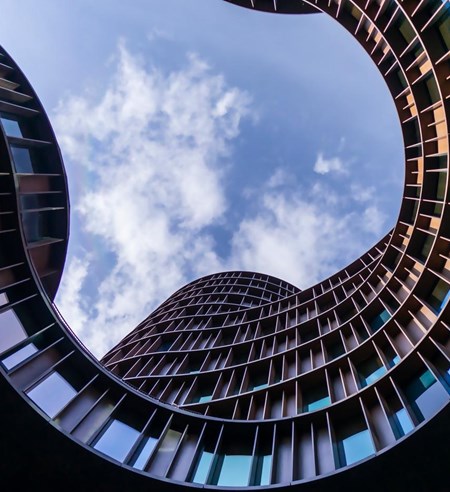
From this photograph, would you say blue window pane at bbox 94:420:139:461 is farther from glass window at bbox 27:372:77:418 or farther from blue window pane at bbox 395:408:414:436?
blue window pane at bbox 395:408:414:436

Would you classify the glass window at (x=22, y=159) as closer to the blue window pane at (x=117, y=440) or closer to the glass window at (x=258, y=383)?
the blue window pane at (x=117, y=440)

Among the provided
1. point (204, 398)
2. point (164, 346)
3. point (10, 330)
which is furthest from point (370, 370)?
point (164, 346)

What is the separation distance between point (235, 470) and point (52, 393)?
8.80 meters

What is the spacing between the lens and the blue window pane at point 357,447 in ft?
46.7

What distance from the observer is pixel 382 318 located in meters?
23.1

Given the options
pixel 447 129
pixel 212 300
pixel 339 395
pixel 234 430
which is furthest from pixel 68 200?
pixel 212 300

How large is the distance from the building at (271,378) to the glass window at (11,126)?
104 millimetres

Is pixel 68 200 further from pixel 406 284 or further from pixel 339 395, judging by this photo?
pixel 406 284

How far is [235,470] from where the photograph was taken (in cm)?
1572

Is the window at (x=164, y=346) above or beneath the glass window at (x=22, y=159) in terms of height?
above

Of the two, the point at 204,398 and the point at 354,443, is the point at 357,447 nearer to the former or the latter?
the point at 354,443

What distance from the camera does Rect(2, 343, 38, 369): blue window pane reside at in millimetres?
15109

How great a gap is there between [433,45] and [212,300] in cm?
3845

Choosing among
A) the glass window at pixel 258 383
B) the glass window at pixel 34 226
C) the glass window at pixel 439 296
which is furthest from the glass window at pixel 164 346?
the glass window at pixel 439 296
